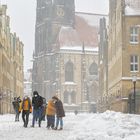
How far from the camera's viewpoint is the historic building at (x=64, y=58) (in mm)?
110000

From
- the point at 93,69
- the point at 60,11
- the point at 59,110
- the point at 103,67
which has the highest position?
the point at 60,11

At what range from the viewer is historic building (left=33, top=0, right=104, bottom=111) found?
110000 millimetres

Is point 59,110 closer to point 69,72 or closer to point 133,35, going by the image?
point 133,35

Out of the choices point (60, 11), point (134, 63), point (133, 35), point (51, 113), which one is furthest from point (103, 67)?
point (51, 113)

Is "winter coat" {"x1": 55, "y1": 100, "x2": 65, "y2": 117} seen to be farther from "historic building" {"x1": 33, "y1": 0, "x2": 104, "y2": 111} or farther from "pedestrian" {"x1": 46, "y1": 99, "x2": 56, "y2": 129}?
"historic building" {"x1": 33, "y1": 0, "x2": 104, "y2": 111}

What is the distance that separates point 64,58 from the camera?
110 meters

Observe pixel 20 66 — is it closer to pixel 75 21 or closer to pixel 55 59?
pixel 55 59

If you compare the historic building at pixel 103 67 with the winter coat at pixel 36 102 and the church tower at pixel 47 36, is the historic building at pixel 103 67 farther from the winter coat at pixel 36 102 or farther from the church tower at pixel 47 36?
the winter coat at pixel 36 102

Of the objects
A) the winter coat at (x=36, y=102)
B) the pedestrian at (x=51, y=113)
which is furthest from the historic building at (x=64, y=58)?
the pedestrian at (x=51, y=113)

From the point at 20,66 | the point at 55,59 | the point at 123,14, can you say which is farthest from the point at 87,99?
the point at 123,14

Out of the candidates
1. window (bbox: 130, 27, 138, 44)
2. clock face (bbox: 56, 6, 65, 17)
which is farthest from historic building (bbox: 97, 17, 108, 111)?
clock face (bbox: 56, 6, 65, 17)

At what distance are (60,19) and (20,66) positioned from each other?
2184cm

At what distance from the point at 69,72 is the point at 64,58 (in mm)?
3282

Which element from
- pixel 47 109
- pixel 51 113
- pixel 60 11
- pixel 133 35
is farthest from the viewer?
pixel 60 11
